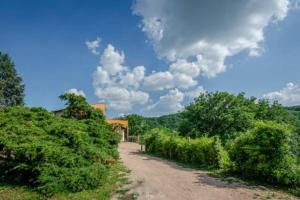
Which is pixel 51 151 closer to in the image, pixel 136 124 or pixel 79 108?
pixel 79 108

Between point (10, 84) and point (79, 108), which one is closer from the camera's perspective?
point (79, 108)

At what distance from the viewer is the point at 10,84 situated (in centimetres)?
4959

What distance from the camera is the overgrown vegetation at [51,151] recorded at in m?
10.8

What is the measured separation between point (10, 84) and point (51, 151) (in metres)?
43.5

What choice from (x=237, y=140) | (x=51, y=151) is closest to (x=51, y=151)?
(x=51, y=151)

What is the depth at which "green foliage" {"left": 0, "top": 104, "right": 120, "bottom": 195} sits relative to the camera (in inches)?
426

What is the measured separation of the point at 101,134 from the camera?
14836 mm

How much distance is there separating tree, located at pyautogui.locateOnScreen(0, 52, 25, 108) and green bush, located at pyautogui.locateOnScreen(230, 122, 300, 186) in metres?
44.4

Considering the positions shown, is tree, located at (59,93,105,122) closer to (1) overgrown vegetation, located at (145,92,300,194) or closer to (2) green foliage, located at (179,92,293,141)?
(1) overgrown vegetation, located at (145,92,300,194)

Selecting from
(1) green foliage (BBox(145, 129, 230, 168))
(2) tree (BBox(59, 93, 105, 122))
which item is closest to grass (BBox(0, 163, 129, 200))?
(2) tree (BBox(59, 93, 105, 122))

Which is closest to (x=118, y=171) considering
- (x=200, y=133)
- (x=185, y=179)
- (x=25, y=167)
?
(x=185, y=179)

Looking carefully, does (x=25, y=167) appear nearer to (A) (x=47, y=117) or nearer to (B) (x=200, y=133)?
(A) (x=47, y=117)

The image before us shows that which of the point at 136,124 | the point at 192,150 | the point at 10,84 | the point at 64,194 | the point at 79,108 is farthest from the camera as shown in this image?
the point at 136,124

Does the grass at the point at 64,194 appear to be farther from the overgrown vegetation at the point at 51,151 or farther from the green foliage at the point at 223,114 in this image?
the green foliage at the point at 223,114
